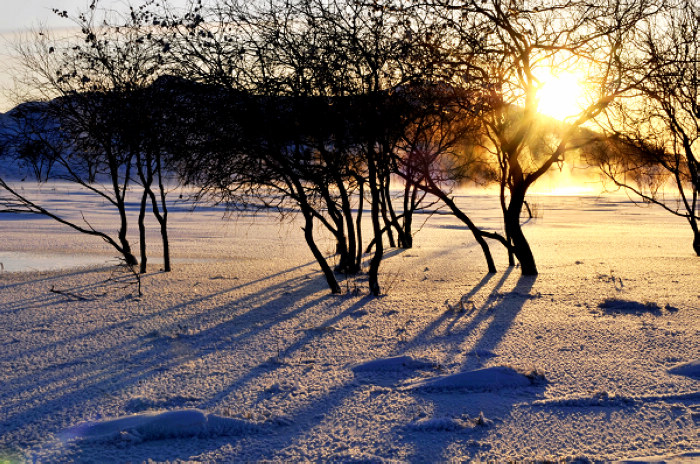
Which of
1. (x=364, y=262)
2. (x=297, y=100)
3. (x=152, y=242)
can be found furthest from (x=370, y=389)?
(x=152, y=242)

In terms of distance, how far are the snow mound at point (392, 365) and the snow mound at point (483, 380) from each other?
1.44 ft

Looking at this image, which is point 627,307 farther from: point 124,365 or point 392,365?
point 124,365

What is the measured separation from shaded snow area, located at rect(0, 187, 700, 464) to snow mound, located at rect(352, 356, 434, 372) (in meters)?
0.02

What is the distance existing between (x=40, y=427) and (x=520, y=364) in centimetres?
394

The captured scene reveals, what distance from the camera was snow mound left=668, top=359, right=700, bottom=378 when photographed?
17.9 feet

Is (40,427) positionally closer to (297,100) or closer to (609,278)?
(297,100)

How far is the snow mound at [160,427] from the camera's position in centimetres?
415

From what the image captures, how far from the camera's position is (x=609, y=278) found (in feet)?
36.8

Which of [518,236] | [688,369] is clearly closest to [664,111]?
[518,236]

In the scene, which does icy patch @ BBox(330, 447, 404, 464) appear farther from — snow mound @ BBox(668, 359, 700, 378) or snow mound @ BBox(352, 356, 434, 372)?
snow mound @ BBox(668, 359, 700, 378)

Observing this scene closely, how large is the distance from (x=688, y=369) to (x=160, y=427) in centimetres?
436

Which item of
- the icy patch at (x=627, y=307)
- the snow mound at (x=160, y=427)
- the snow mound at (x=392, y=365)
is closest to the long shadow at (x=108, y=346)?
the snow mound at (x=160, y=427)

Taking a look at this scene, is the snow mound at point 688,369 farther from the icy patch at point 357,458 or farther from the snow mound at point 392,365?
the icy patch at point 357,458

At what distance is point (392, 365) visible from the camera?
573 centimetres
